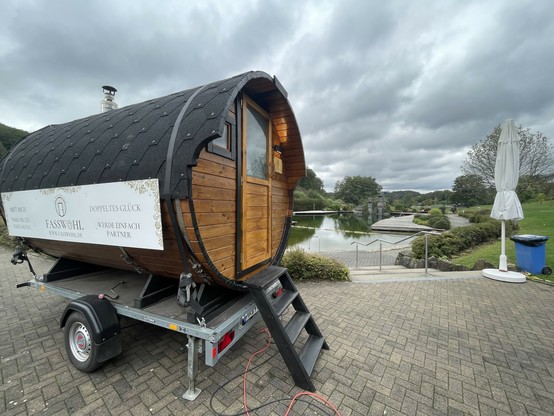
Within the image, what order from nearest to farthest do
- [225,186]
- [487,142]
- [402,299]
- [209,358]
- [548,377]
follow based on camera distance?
[209,358] < [225,186] < [548,377] < [402,299] < [487,142]

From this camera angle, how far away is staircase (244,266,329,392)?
2.48 meters

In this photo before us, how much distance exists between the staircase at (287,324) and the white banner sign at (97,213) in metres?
1.28

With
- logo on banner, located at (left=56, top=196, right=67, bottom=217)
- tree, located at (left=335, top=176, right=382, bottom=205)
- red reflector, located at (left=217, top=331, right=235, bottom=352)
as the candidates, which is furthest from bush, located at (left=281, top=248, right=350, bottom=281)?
tree, located at (left=335, top=176, right=382, bottom=205)

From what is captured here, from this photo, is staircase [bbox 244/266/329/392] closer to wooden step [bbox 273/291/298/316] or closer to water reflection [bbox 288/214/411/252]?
wooden step [bbox 273/291/298/316]

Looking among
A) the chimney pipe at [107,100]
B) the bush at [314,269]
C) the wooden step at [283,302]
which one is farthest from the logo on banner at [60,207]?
the bush at [314,269]

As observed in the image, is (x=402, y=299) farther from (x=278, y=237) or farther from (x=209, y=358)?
(x=209, y=358)

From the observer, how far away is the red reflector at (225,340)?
2.34 m

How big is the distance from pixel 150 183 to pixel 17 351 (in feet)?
10.9

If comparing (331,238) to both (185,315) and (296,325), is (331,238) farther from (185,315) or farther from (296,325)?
(185,315)

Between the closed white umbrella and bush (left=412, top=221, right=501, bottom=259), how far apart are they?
9.14ft

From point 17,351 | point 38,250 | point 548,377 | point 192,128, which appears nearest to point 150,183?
point 192,128

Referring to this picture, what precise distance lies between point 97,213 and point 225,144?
155cm

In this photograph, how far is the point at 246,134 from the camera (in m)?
2.88

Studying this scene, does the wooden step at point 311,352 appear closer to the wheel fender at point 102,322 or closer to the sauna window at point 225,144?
the wheel fender at point 102,322
